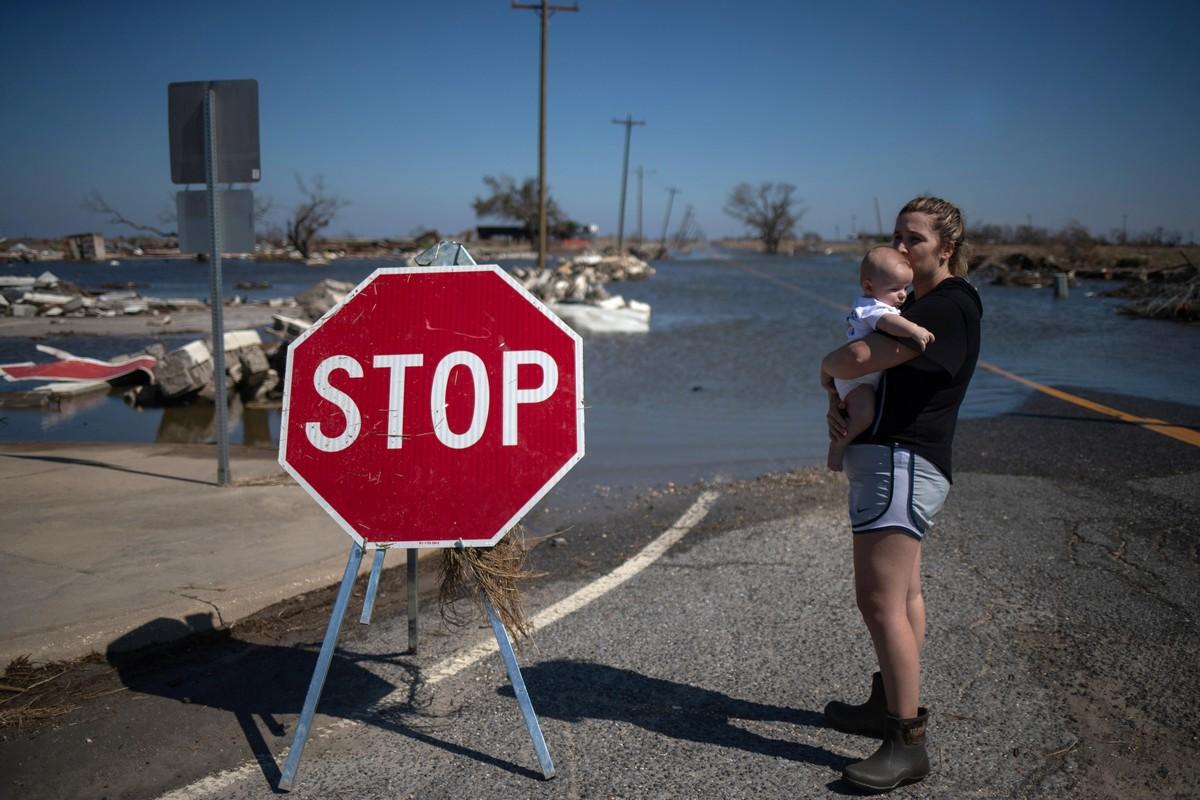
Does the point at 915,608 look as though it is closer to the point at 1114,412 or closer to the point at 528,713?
the point at 528,713

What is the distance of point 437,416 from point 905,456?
1549 millimetres

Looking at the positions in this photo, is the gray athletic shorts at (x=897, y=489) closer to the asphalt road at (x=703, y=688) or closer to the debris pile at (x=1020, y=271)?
the asphalt road at (x=703, y=688)

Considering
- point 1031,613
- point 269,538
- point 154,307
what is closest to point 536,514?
point 269,538

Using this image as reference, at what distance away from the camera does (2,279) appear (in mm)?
24500

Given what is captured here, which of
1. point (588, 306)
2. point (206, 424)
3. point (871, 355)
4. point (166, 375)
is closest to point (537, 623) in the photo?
point (871, 355)

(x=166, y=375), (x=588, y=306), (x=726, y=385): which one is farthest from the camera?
(x=588, y=306)

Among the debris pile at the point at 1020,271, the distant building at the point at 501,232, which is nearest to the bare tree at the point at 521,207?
the distant building at the point at 501,232

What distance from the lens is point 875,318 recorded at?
2783 millimetres

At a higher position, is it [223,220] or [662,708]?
[223,220]

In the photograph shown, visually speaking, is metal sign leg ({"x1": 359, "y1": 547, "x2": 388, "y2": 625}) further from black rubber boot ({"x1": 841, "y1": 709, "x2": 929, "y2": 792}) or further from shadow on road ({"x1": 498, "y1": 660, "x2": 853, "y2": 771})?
black rubber boot ({"x1": 841, "y1": 709, "x2": 929, "y2": 792})

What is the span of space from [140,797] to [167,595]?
5.29ft

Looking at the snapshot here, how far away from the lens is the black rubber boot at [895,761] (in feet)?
9.49

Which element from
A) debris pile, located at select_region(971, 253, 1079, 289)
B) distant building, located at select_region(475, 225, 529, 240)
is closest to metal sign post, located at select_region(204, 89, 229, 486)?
debris pile, located at select_region(971, 253, 1079, 289)

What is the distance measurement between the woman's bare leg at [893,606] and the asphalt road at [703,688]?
32cm
